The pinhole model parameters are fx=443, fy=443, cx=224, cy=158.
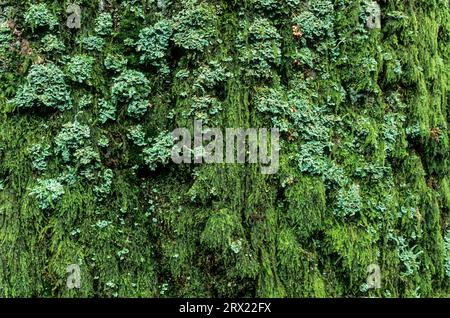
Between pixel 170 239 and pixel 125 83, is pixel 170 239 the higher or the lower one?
the lower one

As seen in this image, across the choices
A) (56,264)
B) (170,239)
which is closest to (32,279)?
(56,264)

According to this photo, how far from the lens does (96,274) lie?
3.58 meters

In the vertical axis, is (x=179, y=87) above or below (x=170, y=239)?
above

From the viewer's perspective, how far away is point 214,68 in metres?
3.72

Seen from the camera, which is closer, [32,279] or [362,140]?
[32,279]

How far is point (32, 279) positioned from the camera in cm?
354

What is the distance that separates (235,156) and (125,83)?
1.11m

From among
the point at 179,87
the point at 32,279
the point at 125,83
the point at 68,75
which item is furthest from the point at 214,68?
the point at 32,279
